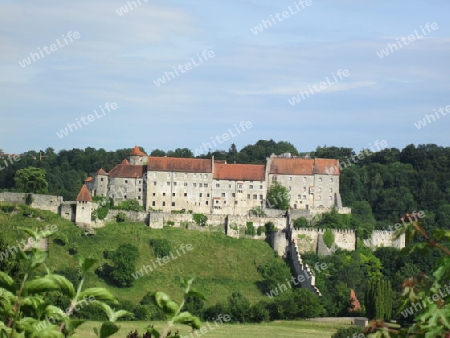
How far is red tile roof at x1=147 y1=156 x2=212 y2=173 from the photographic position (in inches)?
3029

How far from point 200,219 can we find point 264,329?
19534 millimetres

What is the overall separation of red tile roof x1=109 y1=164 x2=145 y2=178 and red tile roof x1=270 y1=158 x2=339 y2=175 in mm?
10983

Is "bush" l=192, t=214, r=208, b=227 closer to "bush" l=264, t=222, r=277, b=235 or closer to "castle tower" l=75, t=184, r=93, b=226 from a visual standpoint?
"bush" l=264, t=222, r=277, b=235

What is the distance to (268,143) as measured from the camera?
122m

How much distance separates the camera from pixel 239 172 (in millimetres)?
77750

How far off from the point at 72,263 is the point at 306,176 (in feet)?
75.9

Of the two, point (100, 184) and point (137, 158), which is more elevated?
point (137, 158)

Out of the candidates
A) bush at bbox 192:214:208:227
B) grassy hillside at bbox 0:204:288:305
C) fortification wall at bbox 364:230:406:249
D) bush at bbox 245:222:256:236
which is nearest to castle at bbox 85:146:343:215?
bush at bbox 192:214:208:227

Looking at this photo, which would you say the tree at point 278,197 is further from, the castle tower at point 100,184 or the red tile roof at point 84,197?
the red tile roof at point 84,197

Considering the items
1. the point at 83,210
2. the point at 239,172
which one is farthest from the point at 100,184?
the point at 239,172

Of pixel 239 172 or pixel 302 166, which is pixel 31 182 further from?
pixel 302 166

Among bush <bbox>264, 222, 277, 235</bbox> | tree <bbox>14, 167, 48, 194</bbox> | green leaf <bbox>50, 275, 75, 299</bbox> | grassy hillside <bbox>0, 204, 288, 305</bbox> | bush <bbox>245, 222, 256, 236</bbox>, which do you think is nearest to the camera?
green leaf <bbox>50, 275, 75, 299</bbox>

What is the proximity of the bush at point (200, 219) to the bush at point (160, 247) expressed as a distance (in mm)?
4210

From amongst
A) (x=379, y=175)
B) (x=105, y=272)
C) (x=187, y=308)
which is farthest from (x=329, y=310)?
(x=379, y=175)
